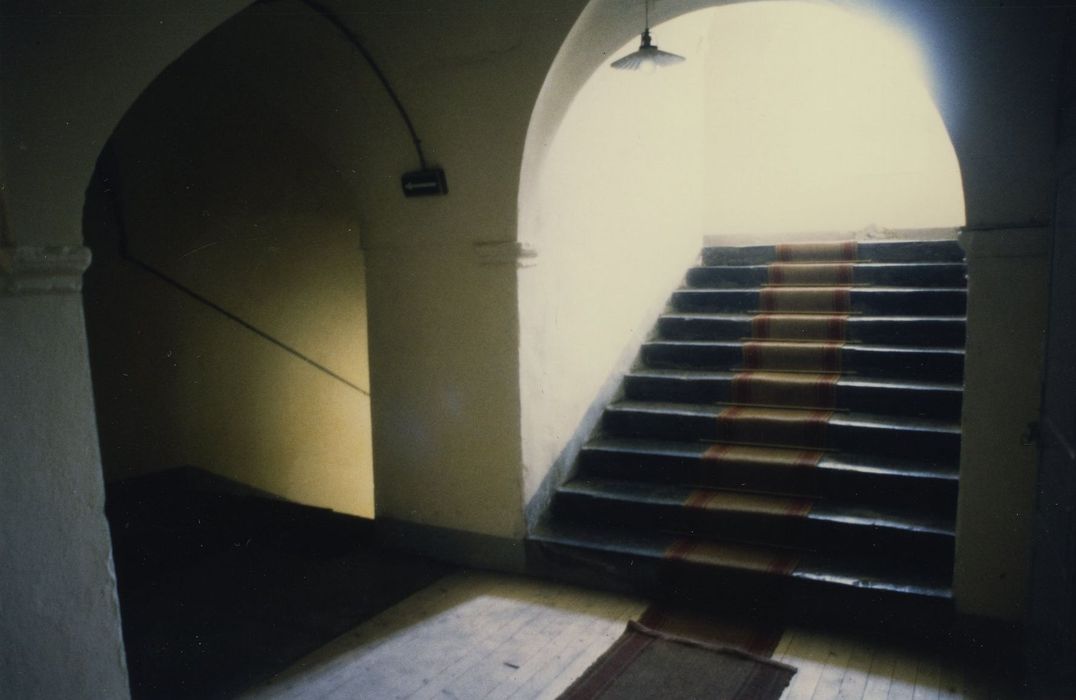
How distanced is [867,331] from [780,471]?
1.66 m

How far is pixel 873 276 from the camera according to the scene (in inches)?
251

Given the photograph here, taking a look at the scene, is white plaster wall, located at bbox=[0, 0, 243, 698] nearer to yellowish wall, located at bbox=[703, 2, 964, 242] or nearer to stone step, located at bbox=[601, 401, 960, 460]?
stone step, located at bbox=[601, 401, 960, 460]

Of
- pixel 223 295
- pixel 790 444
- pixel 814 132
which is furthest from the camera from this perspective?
pixel 814 132

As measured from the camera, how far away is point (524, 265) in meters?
4.59

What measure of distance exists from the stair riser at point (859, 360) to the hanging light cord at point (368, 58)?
2.63m

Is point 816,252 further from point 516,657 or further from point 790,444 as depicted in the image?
point 516,657

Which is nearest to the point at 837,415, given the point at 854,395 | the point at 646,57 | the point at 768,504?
the point at 854,395

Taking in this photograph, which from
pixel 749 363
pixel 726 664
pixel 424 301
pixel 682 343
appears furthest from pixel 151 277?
pixel 726 664

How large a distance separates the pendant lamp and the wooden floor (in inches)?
118

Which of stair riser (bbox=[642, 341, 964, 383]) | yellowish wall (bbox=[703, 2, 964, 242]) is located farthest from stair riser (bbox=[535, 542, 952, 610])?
yellowish wall (bbox=[703, 2, 964, 242])

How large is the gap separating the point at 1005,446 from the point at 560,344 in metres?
2.63

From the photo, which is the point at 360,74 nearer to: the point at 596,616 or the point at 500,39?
the point at 500,39

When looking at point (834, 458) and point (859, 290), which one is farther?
point (859, 290)

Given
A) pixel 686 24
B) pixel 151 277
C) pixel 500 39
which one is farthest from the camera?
pixel 686 24
